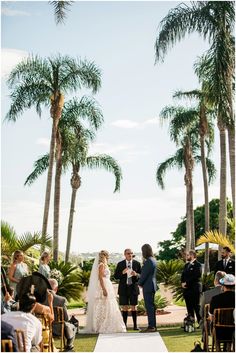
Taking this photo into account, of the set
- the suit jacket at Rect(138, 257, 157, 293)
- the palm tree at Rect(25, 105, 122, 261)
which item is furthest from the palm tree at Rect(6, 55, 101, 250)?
the suit jacket at Rect(138, 257, 157, 293)

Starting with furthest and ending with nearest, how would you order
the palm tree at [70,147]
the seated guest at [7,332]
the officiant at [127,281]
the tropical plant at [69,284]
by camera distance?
the palm tree at [70,147] → the tropical plant at [69,284] → the officiant at [127,281] → the seated guest at [7,332]

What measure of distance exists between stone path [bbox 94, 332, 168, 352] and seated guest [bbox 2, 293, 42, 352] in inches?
138

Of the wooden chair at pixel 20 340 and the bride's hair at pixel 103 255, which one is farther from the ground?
the bride's hair at pixel 103 255

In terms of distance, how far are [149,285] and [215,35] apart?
28.6ft

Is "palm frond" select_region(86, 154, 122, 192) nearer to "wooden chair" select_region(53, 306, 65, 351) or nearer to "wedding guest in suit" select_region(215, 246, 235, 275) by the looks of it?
"wedding guest in suit" select_region(215, 246, 235, 275)

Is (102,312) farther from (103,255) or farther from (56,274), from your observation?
(56,274)

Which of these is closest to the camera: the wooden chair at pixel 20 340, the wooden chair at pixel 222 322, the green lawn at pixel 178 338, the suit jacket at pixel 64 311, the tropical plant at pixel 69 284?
the wooden chair at pixel 20 340

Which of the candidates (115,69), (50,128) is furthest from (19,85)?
(115,69)

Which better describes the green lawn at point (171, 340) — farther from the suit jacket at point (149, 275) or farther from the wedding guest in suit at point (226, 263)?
the wedding guest in suit at point (226, 263)

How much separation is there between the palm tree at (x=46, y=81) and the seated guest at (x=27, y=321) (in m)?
16.2

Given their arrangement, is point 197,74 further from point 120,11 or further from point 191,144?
point 191,144

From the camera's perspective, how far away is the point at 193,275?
1380cm

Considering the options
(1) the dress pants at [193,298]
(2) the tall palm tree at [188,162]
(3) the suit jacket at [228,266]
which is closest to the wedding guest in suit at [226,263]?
(3) the suit jacket at [228,266]

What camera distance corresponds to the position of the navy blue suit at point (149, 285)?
1307 cm
